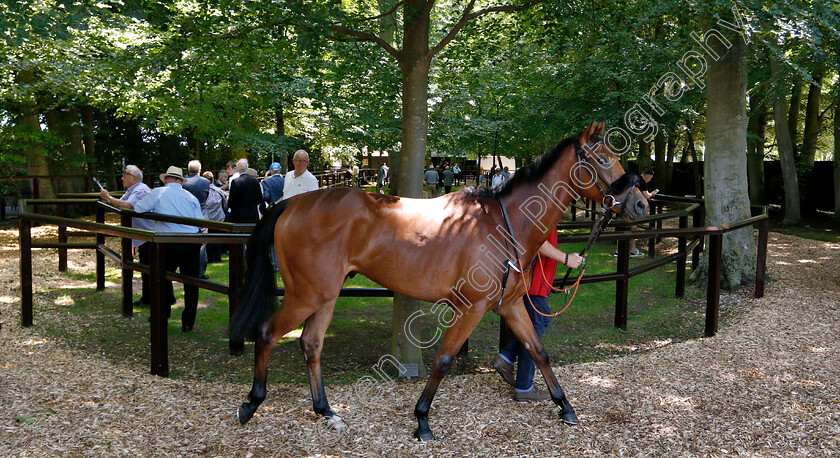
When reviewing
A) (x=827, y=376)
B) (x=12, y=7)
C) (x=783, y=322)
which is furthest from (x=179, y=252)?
(x=783, y=322)

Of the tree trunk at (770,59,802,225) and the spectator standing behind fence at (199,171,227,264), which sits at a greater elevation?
the tree trunk at (770,59,802,225)

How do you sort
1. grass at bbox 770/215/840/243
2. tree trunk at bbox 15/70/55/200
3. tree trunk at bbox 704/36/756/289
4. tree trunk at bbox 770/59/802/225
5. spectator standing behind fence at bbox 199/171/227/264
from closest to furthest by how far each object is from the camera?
1. tree trunk at bbox 704/36/756/289
2. spectator standing behind fence at bbox 199/171/227/264
3. tree trunk at bbox 15/70/55/200
4. grass at bbox 770/215/840/243
5. tree trunk at bbox 770/59/802/225

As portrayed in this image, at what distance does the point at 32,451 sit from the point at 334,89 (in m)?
6.21

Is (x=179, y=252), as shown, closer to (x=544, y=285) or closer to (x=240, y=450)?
(x=240, y=450)

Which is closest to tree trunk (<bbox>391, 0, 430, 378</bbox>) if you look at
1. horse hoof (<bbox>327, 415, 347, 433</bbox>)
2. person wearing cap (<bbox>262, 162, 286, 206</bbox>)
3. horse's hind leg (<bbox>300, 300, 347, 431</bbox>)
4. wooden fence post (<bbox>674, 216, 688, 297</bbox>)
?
horse's hind leg (<bbox>300, 300, 347, 431</bbox>)

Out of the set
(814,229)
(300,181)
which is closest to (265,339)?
(300,181)

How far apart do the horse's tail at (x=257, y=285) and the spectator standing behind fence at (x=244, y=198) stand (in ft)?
19.7

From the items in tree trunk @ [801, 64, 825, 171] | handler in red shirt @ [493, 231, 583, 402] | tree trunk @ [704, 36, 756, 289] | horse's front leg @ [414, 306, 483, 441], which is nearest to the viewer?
horse's front leg @ [414, 306, 483, 441]

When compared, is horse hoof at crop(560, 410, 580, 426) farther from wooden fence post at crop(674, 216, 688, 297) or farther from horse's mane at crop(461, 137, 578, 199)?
wooden fence post at crop(674, 216, 688, 297)

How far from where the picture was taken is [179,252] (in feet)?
21.5

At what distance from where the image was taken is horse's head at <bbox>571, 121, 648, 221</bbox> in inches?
Result: 159

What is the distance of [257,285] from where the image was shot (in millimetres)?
4309

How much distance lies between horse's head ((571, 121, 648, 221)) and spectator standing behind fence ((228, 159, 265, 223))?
7.10 meters

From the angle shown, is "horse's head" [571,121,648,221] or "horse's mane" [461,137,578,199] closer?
"horse's head" [571,121,648,221]
